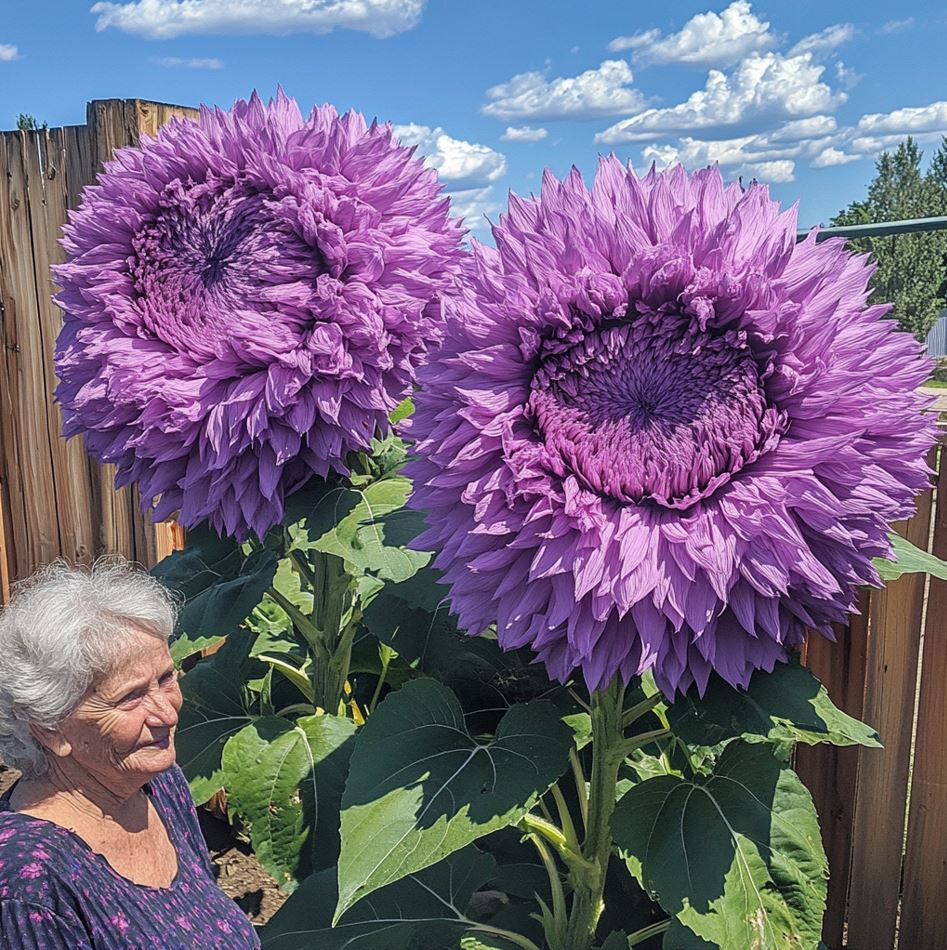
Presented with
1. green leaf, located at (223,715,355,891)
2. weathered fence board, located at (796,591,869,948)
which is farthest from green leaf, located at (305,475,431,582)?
weathered fence board, located at (796,591,869,948)

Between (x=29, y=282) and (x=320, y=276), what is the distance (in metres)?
2.67

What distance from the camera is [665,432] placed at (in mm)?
1295

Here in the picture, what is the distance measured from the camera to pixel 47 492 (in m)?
4.03

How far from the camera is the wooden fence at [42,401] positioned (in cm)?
366

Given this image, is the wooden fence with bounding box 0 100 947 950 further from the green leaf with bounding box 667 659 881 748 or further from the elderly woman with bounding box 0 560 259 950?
the elderly woman with bounding box 0 560 259 950

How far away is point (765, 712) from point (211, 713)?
46.7 inches

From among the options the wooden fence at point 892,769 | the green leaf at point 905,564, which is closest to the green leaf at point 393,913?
the green leaf at point 905,564

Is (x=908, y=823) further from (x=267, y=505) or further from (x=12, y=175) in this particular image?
(x=12, y=175)

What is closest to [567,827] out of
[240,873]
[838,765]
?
[838,765]

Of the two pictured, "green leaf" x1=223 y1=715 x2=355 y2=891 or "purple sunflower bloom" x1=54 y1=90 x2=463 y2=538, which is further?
"green leaf" x1=223 y1=715 x2=355 y2=891

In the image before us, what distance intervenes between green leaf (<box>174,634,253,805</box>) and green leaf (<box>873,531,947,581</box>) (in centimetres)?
117

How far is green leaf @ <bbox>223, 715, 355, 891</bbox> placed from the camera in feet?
6.07

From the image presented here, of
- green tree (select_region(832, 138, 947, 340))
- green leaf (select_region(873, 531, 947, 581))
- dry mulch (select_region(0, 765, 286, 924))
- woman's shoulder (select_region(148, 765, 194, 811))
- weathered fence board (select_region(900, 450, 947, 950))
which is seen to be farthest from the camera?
green tree (select_region(832, 138, 947, 340))

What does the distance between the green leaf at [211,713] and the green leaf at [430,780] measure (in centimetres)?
55
